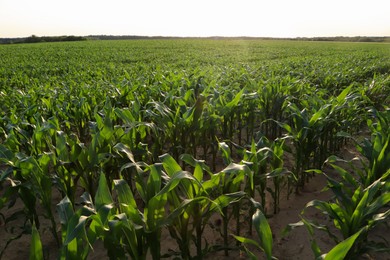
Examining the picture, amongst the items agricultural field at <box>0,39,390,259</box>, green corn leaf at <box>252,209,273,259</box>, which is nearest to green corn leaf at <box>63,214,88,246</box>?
agricultural field at <box>0,39,390,259</box>

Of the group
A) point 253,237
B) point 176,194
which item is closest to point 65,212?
point 176,194

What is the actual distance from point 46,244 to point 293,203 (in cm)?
227

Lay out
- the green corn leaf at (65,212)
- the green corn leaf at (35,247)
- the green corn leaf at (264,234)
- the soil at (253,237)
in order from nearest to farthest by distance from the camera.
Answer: the green corn leaf at (35,247) → the green corn leaf at (264,234) → the green corn leaf at (65,212) → the soil at (253,237)

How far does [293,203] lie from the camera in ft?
10.6

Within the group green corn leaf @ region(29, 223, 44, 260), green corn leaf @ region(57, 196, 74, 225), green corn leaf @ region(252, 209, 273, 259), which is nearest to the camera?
green corn leaf @ region(29, 223, 44, 260)

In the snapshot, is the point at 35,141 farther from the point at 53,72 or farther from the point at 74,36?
the point at 74,36

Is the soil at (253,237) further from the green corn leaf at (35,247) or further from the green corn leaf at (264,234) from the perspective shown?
the green corn leaf at (35,247)

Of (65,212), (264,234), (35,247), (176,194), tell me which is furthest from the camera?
(176,194)

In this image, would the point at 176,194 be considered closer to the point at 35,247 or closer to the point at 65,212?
the point at 65,212

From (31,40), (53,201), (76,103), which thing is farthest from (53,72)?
(31,40)

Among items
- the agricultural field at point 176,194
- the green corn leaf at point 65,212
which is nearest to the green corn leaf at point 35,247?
the agricultural field at point 176,194

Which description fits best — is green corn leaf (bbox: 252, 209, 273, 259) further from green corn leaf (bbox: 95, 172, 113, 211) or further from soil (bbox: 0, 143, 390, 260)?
green corn leaf (bbox: 95, 172, 113, 211)

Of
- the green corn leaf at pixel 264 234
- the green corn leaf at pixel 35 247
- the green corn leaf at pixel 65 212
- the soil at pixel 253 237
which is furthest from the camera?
the soil at pixel 253 237

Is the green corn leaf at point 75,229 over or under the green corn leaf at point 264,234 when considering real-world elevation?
over
